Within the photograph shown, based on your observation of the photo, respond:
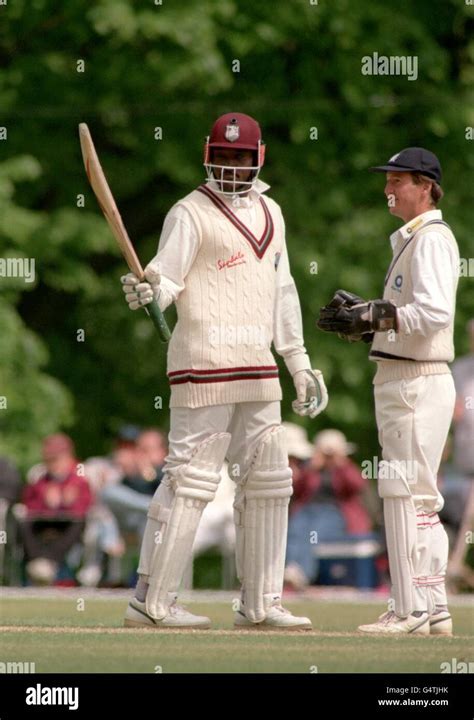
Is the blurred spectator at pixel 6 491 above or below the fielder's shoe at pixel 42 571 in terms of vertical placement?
above

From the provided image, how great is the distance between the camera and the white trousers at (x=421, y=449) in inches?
363

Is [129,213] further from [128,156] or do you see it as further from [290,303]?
[290,303]

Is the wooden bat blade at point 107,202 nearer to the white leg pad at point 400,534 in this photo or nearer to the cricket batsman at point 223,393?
the cricket batsman at point 223,393

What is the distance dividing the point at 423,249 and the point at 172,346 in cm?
123

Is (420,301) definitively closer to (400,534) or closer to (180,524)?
(400,534)

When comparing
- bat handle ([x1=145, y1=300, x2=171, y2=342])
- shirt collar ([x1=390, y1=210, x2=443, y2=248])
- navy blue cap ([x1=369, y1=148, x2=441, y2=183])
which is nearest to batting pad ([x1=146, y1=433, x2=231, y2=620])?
bat handle ([x1=145, y1=300, x2=171, y2=342])

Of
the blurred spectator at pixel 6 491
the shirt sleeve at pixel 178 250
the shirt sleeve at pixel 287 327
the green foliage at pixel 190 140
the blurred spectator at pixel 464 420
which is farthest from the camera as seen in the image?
the green foliage at pixel 190 140

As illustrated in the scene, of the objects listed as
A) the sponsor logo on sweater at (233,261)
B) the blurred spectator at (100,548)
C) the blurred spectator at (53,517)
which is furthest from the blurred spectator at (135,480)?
the sponsor logo on sweater at (233,261)

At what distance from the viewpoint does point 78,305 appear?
63.4 ft

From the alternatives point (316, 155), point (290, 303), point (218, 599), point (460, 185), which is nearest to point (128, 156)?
point (316, 155)

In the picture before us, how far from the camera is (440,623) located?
9.35 m

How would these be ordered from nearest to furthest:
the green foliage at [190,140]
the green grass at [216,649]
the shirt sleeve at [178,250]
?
the green grass at [216,649] → the shirt sleeve at [178,250] → the green foliage at [190,140]

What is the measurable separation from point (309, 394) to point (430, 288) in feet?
2.61

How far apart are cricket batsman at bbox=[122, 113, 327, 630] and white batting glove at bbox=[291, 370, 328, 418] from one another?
40 millimetres
